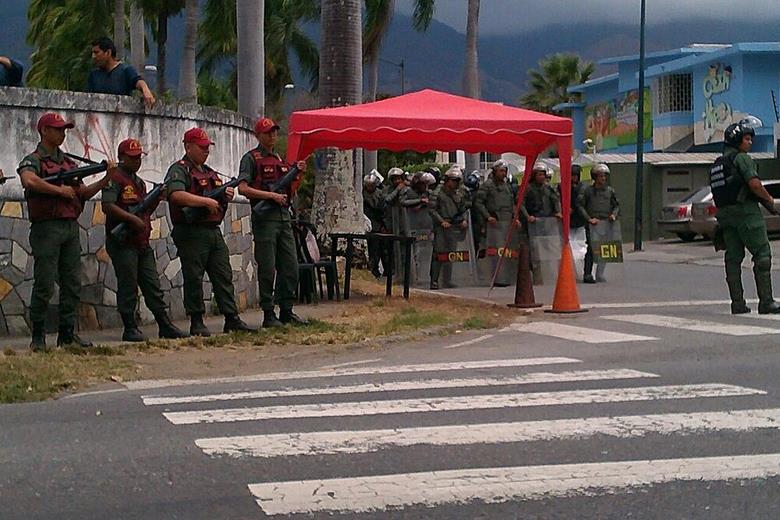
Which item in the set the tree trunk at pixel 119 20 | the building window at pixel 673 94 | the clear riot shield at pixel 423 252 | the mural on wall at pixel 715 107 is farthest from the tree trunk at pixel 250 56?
the building window at pixel 673 94

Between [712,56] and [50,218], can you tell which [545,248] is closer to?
[50,218]

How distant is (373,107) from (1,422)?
826cm

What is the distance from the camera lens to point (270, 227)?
11656 mm

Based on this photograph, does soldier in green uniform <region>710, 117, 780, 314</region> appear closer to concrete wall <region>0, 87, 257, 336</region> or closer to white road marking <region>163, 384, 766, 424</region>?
white road marking <region>163, 384, 766, 424</region>

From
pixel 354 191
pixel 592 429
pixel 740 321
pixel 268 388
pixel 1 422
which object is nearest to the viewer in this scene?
pixel 592 429

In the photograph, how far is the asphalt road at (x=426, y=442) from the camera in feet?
17.5

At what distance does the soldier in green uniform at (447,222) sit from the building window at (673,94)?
3066 cm

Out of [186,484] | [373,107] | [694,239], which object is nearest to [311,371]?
[186,484]

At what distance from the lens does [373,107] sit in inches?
578

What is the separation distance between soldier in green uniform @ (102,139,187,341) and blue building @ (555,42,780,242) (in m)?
27.2

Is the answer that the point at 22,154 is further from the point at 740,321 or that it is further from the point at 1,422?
the point at 740,321

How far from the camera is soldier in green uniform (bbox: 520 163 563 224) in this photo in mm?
18266

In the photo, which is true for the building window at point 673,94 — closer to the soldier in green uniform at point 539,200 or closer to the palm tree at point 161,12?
the palm tree at point 161,12

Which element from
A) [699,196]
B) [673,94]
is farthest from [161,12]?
[673,94]
